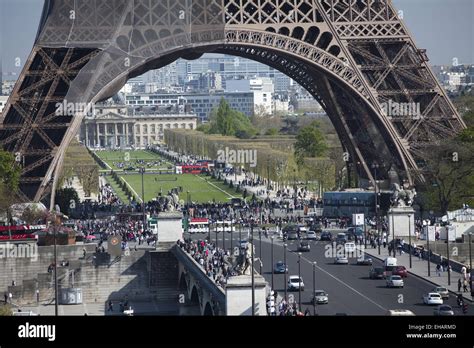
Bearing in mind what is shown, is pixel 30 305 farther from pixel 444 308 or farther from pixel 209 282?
pixel 444 308

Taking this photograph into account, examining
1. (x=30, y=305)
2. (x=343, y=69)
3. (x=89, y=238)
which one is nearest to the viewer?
(x=30, y=305)

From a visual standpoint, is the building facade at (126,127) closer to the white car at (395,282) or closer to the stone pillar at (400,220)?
the stone pillar at (400,220)

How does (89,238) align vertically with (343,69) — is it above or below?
below

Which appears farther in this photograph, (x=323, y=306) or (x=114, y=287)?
(x=114, y=287)

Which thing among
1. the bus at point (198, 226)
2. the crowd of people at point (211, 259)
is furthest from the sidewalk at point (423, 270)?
the bus at point (198, 226)

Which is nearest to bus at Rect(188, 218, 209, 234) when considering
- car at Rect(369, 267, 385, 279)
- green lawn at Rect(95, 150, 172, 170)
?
car at Rect(369, 267, 385, 279)
